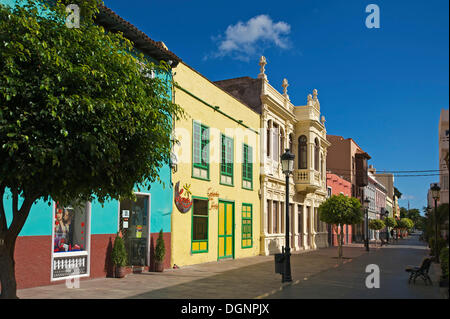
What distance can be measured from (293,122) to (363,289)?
62.0 ft

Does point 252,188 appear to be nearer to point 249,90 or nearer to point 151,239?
point 249,90

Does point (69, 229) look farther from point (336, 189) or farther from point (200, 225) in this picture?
point (336, 189)

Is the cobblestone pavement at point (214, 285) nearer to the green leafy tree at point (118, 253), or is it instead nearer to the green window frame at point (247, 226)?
the green leafy tree at point (118, 253)

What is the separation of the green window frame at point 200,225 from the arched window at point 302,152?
13.1 m

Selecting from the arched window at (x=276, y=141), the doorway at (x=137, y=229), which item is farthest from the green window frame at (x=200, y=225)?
the arched window at (x=276, y=141)

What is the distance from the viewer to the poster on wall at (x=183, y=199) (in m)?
16.9

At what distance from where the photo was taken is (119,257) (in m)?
13.4

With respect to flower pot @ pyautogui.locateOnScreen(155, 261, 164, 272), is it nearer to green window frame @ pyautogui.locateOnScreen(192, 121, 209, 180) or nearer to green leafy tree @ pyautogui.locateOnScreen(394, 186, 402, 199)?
green window frame @ pyautogui.locateOnScreen(192, 121, 209, 180)

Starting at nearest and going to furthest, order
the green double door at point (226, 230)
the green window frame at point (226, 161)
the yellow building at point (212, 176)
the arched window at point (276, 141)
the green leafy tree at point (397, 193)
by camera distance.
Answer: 1. the yellow building at point (212, 176)
2. the green double door at point (226, 230)
3. the green window frame at point (226, 161)
4. the arched window at point (276, 141)
5. the green leafy tree at point (397, 193)

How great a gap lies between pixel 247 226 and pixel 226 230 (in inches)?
97.6

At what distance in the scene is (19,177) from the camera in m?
6.75

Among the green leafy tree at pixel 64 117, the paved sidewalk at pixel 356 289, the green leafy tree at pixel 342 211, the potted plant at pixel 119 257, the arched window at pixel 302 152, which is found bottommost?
the paved sidewalk at pixel 356 289

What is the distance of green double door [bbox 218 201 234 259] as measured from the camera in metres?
20.5

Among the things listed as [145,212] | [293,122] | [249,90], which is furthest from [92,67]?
[293,122]
